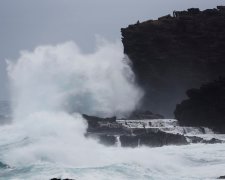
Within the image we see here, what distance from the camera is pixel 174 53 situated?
54.8 meters

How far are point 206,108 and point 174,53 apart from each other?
16.8 metres

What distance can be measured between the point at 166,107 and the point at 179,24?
23.9 ft

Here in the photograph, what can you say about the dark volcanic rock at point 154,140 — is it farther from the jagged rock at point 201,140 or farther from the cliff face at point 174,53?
the cliff face at point 174,53

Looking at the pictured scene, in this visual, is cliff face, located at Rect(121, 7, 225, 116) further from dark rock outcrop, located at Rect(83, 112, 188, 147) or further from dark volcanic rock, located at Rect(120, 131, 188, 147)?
dark volcanic rock, located at Rect(120, 131, 188, 147)

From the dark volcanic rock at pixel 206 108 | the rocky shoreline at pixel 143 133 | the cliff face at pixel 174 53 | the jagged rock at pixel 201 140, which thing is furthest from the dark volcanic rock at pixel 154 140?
the cliff face at pixel 174 53

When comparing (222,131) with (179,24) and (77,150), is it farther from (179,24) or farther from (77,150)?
(179,24)

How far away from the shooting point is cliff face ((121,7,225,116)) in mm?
52903

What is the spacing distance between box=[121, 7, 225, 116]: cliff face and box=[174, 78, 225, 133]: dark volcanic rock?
12.3 metres

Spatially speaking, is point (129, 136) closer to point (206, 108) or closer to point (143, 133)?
point (143, 133)

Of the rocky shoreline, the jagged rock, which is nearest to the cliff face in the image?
the rocky shoreline

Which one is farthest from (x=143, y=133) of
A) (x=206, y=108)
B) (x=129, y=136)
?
(x=206, y=108)

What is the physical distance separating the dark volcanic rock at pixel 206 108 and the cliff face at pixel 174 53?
1226 centimetres

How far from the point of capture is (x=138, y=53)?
55.2 meters

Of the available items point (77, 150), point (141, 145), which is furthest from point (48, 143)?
point (141, 145)
